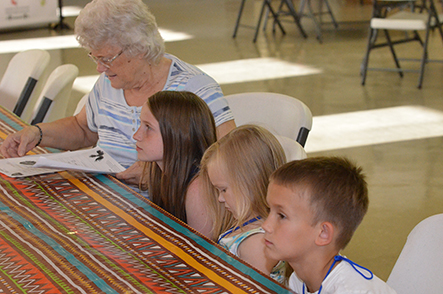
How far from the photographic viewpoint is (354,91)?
18.6 feet

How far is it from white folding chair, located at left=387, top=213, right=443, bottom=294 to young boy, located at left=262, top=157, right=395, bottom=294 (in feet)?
0.54

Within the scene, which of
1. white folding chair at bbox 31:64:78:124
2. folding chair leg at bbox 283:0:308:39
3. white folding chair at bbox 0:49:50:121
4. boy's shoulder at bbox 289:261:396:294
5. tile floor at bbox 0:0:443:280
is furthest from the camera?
folding chair leg at bbox 283:0:308:39

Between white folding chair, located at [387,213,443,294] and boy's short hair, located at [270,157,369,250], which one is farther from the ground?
boy's short hair, located at [270,157,369,250]

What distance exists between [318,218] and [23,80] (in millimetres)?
2438

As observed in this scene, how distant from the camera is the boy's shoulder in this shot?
111 cm

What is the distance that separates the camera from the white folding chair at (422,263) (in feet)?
4.09

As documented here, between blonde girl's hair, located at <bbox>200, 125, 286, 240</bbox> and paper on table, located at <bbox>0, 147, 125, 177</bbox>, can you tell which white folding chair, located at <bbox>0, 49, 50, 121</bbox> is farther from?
blonde girl's hair, located at <bbox>200, 125, 286, 240</bbox>

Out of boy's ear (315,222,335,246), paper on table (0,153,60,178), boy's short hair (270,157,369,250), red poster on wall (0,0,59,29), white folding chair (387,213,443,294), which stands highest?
boy's short hair (270,157,369,250)

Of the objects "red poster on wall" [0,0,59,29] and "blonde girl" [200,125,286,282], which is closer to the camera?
"blonde girl" [200,125,286,282]

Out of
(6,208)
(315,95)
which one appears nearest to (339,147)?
(315,95)

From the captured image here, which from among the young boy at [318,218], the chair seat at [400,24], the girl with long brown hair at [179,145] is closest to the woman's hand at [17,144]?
the girl with long brown hair at [179,145]

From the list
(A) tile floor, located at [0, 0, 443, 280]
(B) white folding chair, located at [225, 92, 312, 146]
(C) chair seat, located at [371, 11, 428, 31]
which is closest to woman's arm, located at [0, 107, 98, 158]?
(B) white folding chair, located at [225, 92, 312, 146]

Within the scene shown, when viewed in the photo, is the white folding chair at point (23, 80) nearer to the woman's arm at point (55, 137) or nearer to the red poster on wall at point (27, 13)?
the woman's arm at point (55, 137)

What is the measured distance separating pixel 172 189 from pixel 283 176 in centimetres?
59
